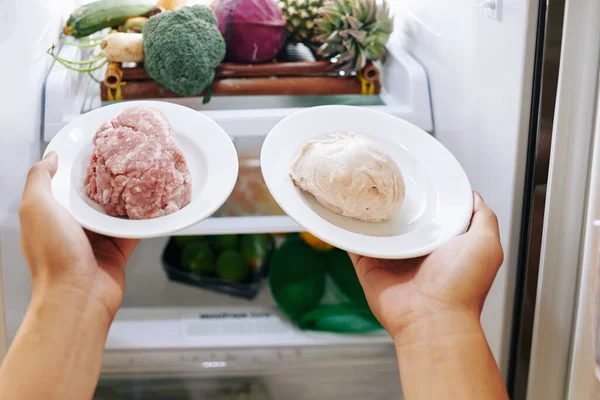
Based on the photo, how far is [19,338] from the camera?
744 mm

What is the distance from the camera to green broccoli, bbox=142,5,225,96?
3.51 feet

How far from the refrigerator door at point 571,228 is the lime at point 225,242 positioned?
2.32 feet

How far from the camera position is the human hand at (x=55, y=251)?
29.7 inches

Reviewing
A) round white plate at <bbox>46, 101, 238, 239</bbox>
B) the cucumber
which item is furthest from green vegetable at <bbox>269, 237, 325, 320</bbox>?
the cucumber

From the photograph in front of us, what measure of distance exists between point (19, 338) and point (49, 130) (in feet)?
1.37

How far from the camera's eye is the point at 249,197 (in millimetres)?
1284

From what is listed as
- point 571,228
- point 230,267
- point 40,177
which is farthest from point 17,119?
point 571,228

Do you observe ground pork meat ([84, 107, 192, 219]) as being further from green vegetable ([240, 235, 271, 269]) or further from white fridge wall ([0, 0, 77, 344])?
green vegetable ([240, 235, 271, 269])

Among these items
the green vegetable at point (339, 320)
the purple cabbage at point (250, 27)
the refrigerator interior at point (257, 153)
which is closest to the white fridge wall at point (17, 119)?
the refrigerator interior at point (257, 153)

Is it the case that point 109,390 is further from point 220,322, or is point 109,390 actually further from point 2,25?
point 2,25

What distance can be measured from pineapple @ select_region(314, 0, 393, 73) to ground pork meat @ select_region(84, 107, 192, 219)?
1.59 ft

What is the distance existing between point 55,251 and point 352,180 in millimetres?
429

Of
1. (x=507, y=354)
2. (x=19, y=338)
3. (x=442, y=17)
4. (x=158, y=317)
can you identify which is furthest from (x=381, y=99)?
(x=19, y=338)

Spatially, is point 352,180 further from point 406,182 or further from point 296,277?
point 296,277
